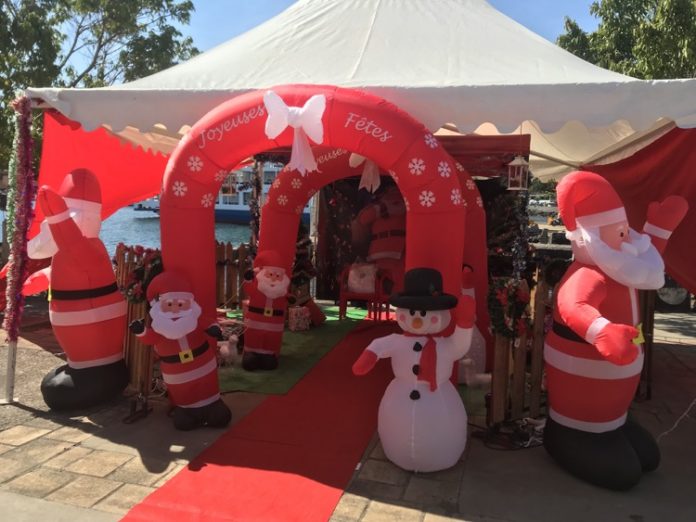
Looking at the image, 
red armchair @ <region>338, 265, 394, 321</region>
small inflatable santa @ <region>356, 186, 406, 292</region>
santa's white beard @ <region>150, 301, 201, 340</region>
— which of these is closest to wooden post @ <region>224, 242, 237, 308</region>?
red armchair @ <region>338, 265, 394, 321</region>

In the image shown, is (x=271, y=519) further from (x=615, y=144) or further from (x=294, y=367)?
(x=615, y=144)

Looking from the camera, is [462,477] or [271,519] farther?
[462,477]

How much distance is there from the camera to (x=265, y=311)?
568 cm

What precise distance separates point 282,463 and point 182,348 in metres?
1.13

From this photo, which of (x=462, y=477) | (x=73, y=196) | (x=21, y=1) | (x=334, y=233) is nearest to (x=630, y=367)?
(x=462, y=477)

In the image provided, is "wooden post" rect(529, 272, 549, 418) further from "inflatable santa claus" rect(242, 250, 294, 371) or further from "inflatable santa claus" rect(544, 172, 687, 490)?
"inflatable santa claus" rect(242, 250, 294, 371)

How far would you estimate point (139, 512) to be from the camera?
117 inches

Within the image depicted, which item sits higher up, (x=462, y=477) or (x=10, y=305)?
(x=10, y=305)

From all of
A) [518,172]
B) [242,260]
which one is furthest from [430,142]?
[242,260]

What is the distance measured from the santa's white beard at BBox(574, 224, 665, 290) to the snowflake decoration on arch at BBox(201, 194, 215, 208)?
2.65m

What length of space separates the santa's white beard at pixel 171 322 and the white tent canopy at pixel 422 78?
5.20 feet

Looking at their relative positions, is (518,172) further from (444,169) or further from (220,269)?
(220,269)

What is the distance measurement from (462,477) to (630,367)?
1217mm

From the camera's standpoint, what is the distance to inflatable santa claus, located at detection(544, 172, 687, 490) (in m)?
3.24
